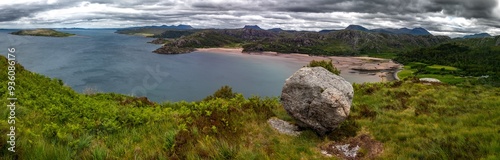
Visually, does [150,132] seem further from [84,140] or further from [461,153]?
[461,153]

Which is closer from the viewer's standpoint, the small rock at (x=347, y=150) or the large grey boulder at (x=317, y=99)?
the small rock at (x=347, y=150)

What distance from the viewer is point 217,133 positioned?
39.1 feet

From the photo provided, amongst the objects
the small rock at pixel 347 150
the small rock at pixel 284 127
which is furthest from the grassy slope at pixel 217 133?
the small rock at pixel 347 150

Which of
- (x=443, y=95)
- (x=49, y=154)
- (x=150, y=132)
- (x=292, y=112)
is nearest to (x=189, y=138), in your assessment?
(x=150, y=132)

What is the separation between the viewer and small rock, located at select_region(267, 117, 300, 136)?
14716mm

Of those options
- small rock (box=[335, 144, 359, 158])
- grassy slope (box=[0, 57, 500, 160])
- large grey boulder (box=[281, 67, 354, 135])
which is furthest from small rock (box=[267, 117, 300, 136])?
small rock (box=[335, 144, 359, 158])

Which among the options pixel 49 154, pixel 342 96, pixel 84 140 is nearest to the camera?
pixel 49 154

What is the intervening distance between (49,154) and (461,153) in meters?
11.4

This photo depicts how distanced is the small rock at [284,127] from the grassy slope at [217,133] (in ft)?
1.91

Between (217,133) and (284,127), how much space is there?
4.70m

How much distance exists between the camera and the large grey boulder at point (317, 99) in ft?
46.2

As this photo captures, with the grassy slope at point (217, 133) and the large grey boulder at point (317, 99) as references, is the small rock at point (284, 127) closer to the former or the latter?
the large grey boulder at point (317, 99)

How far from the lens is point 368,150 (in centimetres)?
1227

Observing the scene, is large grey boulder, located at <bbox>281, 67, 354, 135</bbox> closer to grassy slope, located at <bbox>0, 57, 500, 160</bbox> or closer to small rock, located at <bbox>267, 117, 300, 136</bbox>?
small rock, located at <bbox>267, 117, 300, 136</bbox>
